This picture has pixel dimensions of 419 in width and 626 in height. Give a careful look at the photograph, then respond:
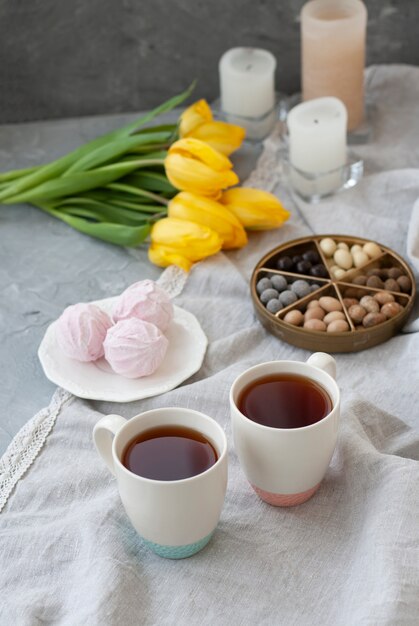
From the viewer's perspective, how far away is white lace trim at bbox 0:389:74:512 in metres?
0.82

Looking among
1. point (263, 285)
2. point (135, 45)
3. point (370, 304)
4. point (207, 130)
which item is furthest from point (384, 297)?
point (135, 45)

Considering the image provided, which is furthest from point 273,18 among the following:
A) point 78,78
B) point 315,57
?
point 78,78

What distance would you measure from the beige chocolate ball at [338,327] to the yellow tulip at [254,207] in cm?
20

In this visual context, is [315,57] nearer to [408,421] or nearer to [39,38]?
[39,38]

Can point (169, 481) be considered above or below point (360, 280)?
above

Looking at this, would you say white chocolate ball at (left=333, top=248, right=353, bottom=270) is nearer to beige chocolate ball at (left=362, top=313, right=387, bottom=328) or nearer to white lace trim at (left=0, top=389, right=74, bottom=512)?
beige chocolate ball at (left=362, top=313, right=387, bottom=328)

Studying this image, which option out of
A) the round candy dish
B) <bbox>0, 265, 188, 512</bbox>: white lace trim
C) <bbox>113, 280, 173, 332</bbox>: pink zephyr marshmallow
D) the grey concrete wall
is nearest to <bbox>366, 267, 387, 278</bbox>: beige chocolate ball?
the round candy dish

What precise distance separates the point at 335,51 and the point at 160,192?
0.29m

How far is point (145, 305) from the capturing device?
0.94 m

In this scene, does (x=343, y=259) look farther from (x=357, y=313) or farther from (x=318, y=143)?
(x=318, y=143)

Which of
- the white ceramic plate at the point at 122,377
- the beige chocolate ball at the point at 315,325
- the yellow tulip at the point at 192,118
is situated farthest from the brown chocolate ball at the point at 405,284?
the yellow tulip at the point at 192,118

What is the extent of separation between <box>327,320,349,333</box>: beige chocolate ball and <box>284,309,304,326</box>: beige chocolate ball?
3 cm

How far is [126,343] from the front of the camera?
0.90 meters

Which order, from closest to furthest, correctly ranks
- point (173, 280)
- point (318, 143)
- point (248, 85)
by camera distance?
point (173, 280), point (318, 143), point (248, 85)
